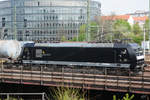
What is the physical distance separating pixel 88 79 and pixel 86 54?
5.01 metres

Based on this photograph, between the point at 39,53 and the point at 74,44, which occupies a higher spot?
the point at 74,44

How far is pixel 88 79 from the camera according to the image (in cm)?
1683

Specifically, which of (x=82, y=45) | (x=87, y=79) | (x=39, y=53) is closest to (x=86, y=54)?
(x=82, y=45)

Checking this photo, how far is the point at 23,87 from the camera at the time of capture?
19438 millimetres

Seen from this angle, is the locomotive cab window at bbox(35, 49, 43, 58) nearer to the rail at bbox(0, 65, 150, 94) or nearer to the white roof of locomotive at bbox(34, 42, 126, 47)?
the white roof of locomotive at bbox(34, 42, 126, 47)

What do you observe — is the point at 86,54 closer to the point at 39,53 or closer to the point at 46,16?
the point at 39,53

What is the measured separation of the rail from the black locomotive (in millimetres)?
694

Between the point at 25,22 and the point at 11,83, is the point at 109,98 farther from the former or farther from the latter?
the point at 25,22

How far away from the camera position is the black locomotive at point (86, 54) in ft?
64.5

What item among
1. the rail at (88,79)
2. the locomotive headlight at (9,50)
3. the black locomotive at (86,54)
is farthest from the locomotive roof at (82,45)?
the locomotive headlight at (9,50)

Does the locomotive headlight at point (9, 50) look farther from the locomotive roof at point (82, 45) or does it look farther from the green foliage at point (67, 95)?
the green foliage at point (67, 95)

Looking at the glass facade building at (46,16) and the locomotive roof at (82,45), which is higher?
the glass facade building at (46,16)

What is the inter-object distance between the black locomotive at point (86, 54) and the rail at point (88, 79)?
2.28ft

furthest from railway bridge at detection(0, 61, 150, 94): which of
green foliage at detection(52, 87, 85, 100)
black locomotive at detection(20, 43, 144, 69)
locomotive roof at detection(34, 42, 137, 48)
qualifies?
locomotive roof at detection(34, 42, 137, 48)
